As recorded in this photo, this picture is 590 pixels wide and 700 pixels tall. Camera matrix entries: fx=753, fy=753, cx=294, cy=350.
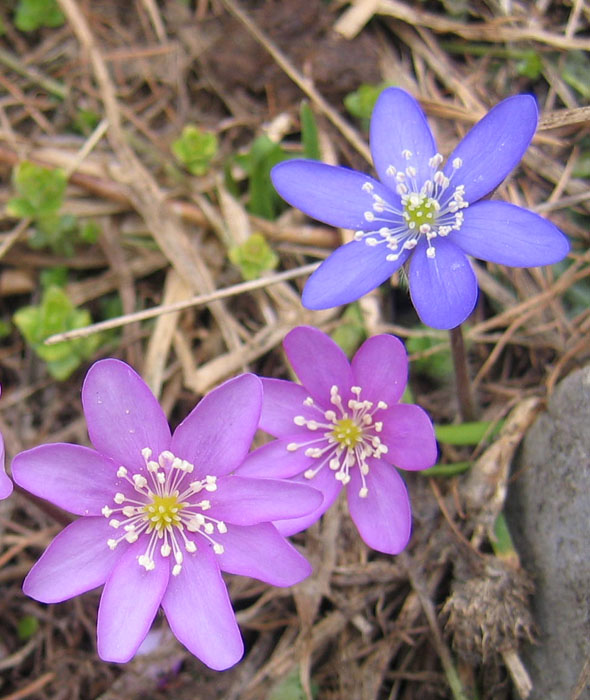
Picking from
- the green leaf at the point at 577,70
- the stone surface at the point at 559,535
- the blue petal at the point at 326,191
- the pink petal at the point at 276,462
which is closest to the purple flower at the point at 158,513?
the pink petal at the point at 276,462

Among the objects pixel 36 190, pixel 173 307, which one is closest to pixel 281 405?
pixel 173 307

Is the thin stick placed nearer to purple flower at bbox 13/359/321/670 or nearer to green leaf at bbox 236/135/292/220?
green leaf at bbox 236/135/292/220

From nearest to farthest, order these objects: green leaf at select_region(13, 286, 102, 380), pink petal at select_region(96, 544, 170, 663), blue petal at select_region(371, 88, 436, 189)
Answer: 1. pink petal at select_region(96, 544, 170, 663)
2. blue petal at select_region(371, 88, 436, 189)
3. green leaf at select_region(13, 286, 102, 380)

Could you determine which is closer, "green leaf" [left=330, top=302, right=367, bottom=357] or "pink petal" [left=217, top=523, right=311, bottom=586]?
"pink petal" [left=217, top=523, right=311, bottom=586]

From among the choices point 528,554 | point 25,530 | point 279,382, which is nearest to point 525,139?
point 279,382

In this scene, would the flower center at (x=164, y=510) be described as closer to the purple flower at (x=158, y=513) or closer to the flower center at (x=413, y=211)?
the purple flower at (x=158, y=513)

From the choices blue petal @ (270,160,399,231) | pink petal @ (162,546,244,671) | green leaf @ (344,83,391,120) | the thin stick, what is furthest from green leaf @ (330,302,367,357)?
pink petal @ (162,546,244,671)
